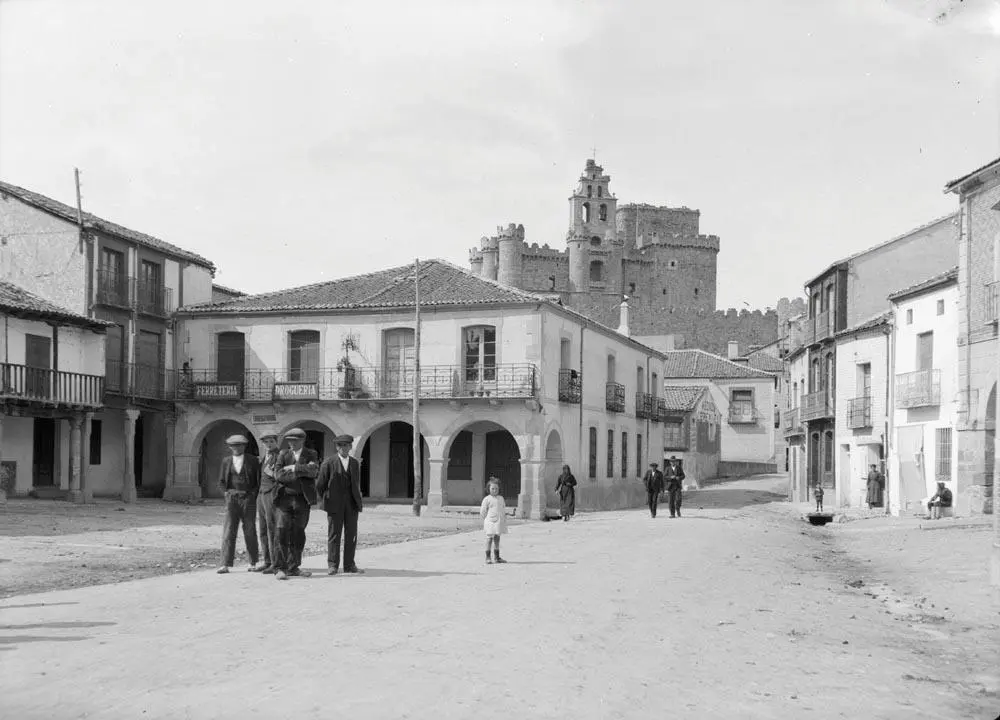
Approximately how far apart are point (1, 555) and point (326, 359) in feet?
62.8

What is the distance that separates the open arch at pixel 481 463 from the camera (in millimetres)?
34625

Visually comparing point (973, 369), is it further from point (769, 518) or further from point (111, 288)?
point (111, 288)

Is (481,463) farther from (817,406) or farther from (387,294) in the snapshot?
(817,406)

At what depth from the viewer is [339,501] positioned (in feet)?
42.2

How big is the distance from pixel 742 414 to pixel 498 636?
5570 cm

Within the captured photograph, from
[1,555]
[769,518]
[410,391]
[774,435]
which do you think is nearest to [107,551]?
[1,555]

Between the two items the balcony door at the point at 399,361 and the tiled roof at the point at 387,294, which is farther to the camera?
the balcony door at the point at 399,361

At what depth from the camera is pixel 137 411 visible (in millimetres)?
33344

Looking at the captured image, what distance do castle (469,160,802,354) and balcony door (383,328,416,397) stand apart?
5651 centimetres

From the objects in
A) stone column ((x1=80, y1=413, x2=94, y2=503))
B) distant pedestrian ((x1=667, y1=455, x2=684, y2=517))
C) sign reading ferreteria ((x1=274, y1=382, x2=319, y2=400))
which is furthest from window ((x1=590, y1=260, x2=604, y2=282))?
stone column ((x1=80, y1=413, x2=94, y2=503))

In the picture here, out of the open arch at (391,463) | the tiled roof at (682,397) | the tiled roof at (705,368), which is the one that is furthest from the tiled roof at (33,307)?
the tiled roof at (705,368)

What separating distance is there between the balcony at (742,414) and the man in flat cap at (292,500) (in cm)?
5211

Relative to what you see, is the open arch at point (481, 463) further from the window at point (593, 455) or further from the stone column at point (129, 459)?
the stone column at point (129, 459)

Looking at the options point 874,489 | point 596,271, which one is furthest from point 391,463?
point 596,271
